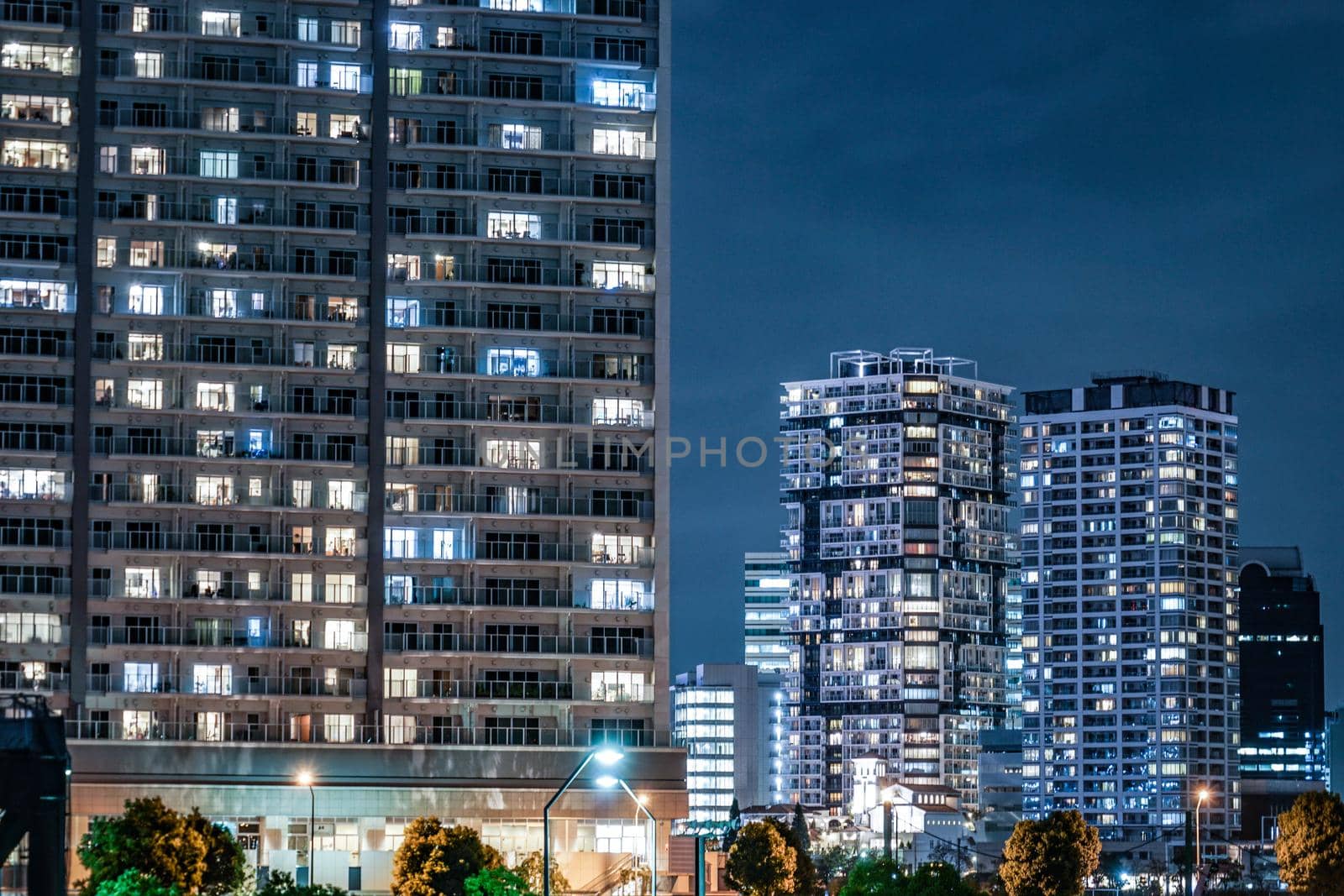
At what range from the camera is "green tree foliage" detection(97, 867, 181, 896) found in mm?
90688

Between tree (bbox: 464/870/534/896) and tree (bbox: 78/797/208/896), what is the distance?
12.2 metres

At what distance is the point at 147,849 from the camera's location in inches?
3780

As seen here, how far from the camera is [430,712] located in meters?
125

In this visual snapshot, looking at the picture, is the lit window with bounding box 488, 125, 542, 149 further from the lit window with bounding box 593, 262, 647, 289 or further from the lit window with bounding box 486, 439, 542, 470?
the lit window with bounding box 486, 439, 542, 470

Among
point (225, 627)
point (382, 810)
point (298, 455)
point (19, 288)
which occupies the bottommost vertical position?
point (382, 810)

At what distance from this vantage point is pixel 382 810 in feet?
400

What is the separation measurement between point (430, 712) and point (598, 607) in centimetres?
1106

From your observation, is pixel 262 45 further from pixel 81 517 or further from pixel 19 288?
pixel 81 517

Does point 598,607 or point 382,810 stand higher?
point 598,607

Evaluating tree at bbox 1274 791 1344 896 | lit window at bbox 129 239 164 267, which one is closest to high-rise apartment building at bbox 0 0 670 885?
lit window at bbox 129 239 164 267

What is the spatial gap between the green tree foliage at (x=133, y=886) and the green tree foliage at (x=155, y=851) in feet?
3.05

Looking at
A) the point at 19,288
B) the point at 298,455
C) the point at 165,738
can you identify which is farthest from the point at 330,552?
the point at 19,288

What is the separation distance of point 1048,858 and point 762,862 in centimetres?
1480

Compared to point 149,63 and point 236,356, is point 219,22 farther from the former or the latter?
point 236,356
